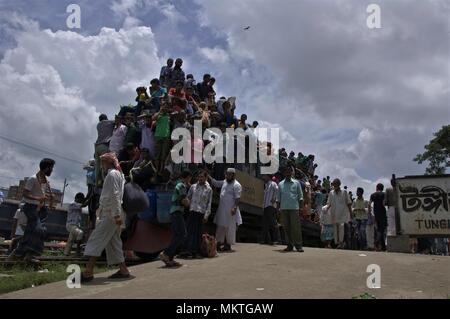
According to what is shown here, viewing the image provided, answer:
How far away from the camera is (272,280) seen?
620 centimetres

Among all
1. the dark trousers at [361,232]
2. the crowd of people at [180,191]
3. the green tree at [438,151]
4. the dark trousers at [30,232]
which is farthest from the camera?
the green tree at [438,151]

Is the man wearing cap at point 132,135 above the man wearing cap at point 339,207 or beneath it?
above

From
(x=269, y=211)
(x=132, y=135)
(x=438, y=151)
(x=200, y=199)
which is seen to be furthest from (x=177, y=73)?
(x=438, y=151)

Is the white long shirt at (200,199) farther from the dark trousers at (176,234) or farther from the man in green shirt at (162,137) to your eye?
the man in green shirt at (162,137)

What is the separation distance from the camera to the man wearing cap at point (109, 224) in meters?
6.22

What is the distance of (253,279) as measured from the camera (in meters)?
6.25

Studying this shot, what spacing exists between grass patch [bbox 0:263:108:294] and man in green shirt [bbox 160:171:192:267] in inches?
63.0

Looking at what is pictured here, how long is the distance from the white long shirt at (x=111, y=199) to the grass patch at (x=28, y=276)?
142cm

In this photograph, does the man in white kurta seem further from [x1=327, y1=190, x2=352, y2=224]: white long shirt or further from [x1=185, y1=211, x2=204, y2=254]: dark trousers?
[x1=327, y1=190, x2=352, y2=224]: white long shirt

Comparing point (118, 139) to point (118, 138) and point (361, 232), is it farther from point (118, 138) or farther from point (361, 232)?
point (361, 232)

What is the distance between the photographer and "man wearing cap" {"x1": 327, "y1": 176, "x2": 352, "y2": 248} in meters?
11.0

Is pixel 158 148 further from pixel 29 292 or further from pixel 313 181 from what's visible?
pixel 313 181

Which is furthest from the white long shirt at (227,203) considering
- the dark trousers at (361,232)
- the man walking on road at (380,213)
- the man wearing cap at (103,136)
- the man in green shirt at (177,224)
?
the dark trousers at (361,232)

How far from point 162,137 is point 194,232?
2371mm
